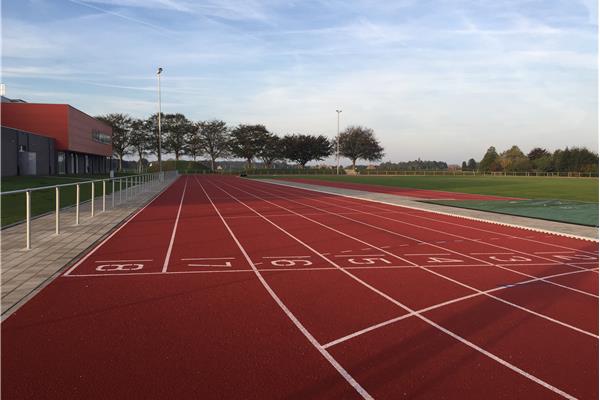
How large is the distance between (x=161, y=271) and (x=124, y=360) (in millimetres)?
3484

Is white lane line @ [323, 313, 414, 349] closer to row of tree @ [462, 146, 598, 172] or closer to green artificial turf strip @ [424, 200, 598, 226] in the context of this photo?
green artificial turf strip @ [424, 200, 598, 226]

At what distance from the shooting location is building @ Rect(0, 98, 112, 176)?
37375mm

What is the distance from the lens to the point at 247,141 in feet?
344

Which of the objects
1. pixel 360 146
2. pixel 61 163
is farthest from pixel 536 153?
pixel 61 163

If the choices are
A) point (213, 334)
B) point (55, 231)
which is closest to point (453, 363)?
point (213, 334)

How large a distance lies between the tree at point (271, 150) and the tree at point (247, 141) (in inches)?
39.3

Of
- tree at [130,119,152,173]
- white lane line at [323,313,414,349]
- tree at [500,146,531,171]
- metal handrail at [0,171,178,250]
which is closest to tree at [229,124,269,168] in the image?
tree at [130,119,152,173]

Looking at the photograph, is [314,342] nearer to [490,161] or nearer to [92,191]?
[92,191]

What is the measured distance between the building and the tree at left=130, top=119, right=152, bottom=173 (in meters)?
38.4

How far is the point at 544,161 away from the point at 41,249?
9421cm

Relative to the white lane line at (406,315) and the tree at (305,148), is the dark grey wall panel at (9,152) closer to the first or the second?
the white lane line at (406,315)

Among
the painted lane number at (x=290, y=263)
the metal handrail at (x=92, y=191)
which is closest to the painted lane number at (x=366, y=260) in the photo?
the painted lane number at (x=290, y=263)

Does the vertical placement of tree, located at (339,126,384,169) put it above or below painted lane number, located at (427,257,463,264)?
above

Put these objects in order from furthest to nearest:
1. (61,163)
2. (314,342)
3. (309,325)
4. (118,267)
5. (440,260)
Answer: (61,163) → (440,260) → (118,267) → (309,325) → (314,342)
